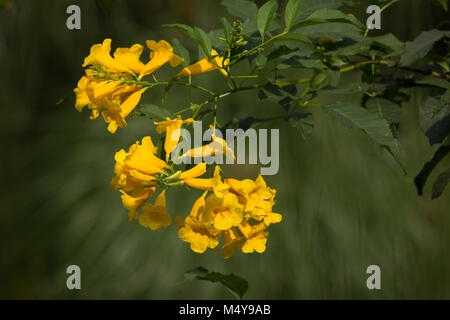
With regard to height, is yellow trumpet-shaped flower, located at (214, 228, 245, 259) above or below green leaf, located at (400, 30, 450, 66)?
below

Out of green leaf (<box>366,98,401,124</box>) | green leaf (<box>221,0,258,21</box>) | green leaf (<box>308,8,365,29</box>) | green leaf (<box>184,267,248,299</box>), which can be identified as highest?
green leaf (<box>221,0,258,21</box>)

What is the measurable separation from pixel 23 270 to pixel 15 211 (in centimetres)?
14

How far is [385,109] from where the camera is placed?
39cm

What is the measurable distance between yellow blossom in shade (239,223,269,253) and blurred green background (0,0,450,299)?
680mm

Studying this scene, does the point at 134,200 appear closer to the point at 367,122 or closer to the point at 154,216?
the point at 154,216

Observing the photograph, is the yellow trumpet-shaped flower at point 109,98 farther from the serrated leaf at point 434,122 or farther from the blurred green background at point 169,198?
the blurred green background at point 169,198

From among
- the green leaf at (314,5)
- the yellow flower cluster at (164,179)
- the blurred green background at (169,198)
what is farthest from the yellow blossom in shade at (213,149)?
the blurred green background at (169,198)

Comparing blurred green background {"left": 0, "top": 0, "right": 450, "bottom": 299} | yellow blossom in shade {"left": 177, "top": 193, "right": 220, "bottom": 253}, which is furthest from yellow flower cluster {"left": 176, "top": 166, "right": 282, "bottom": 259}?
blurred green background {"left": 0, "top": 0, "right": 450, "bottom": 299}

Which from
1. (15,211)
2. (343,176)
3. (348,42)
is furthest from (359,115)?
(15,211)

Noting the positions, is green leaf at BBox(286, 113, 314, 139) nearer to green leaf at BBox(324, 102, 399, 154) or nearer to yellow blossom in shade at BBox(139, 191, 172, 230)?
green leaf at BBox(324, 102, 399, 154)

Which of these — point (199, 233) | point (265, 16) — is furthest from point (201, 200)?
point (265, 16)

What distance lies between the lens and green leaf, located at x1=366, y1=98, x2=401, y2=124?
1.26 feet

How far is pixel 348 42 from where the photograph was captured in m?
0.40

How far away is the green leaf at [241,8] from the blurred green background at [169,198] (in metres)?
0.61
